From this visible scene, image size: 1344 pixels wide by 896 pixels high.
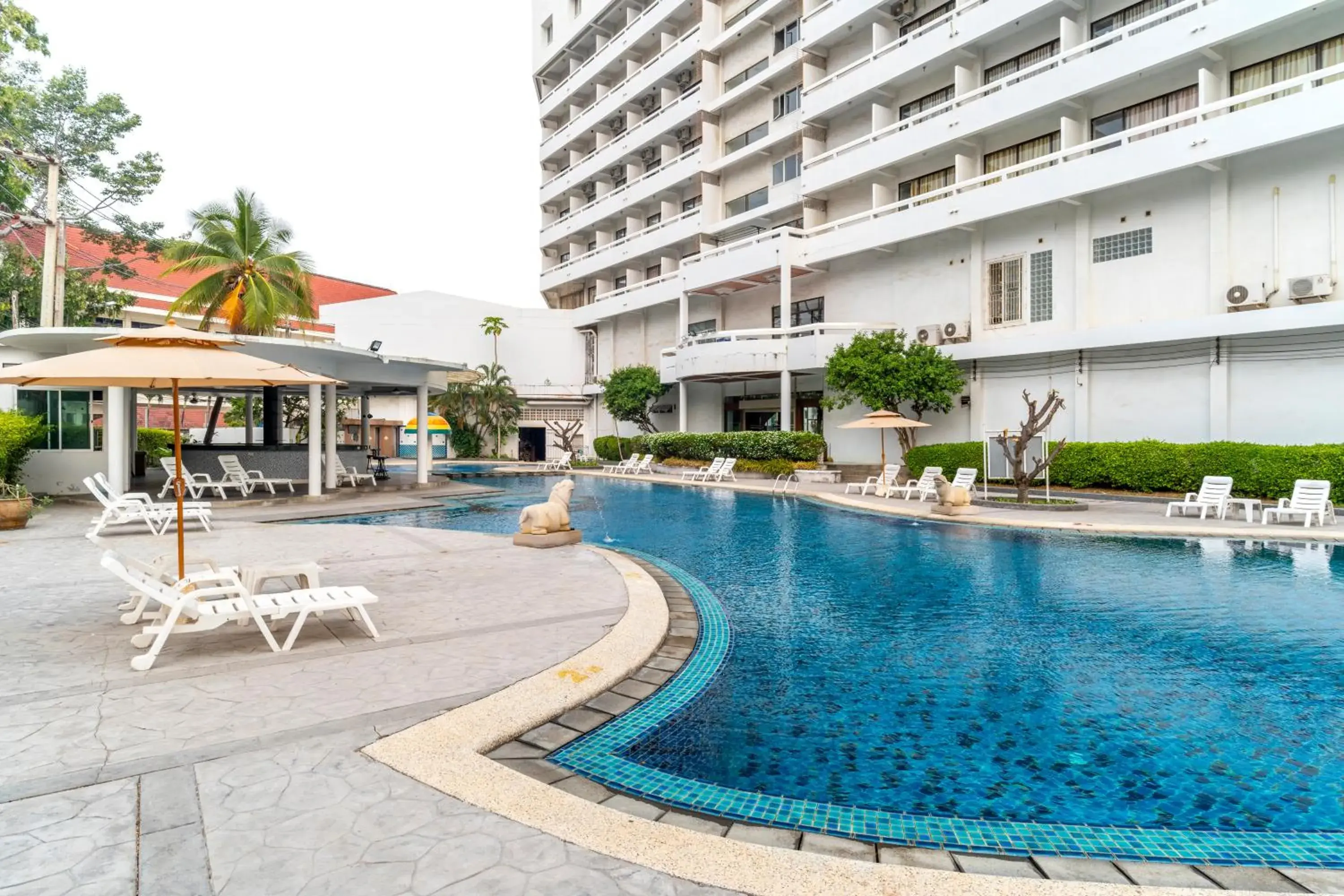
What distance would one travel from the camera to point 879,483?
18.9 m

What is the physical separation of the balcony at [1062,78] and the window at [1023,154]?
1.23 meters

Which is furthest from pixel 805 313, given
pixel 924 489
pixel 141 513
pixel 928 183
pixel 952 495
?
pixel 141 513

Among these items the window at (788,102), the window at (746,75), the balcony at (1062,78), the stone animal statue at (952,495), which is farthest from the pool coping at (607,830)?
the window at (746,75)

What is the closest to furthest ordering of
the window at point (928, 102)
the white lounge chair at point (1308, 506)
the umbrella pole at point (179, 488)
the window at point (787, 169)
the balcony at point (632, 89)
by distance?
1. the umbrella pole at point (179, 488)
2. the white lounge chair at point (1308, 506)
3. the window at point (928, 102)
4. the window at point (787, 169)
5. the balcony at point (632, 89)

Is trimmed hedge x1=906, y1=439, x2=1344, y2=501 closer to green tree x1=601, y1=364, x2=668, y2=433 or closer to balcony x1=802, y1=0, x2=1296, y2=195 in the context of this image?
balcony x1=802, y1=0, x2=1296, y2=195

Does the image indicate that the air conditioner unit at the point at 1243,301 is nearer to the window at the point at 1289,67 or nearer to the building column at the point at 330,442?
the window at the point at 1289,67

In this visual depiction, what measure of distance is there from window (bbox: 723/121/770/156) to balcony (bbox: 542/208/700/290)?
10.4ft

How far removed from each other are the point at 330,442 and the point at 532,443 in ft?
79.4

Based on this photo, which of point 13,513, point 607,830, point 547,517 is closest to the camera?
point 607,830

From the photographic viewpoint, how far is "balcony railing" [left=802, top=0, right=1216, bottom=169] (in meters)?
17.2

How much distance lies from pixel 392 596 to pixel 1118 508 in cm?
1483

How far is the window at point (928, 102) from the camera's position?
2331 centimetres

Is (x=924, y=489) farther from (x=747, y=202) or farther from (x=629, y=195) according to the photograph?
(x=629, y=195)

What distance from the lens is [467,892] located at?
2367mm
